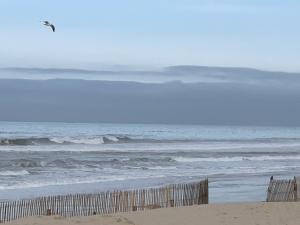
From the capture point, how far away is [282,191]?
64.4ft

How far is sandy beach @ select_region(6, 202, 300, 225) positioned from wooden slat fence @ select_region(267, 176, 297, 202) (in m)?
1.95

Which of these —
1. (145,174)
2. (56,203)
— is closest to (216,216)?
(56,203)

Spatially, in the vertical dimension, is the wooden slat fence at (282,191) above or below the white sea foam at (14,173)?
above

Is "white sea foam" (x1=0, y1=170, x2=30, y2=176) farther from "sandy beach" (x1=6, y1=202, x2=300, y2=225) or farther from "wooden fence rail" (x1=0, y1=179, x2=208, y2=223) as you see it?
"sandy beach" (x1=6, y1=202, x2=300, y2=225)

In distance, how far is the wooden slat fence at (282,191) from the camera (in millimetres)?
19547

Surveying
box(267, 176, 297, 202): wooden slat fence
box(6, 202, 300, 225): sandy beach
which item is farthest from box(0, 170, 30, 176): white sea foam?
box(6, 202, 300, 225): sandy beach

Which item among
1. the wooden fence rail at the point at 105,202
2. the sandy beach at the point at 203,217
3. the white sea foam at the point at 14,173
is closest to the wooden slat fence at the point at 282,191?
the sandy beach at the point at 203,217

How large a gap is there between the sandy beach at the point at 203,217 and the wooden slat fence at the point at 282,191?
195 centimetres

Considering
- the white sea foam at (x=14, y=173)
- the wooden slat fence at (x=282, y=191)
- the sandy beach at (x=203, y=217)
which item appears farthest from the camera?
the white sea foam at (x=14, y=173)

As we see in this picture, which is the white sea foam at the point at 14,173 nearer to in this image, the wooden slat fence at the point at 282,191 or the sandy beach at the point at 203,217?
the wooden slat fence at the point at 282,191

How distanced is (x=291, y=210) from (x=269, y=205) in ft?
3.20

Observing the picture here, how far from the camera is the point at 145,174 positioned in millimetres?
32469

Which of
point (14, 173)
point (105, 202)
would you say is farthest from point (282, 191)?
point (14, 173)

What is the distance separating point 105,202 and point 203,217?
2.70 m
